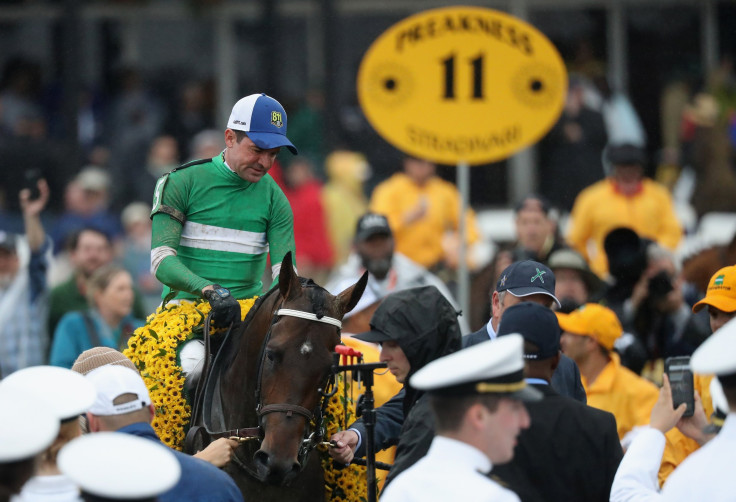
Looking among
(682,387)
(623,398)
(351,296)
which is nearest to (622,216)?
(623,398)

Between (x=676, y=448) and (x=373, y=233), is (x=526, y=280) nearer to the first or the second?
(x=676, y=448)

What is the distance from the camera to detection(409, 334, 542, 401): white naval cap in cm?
396

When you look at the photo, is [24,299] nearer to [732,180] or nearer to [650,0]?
[732,180]

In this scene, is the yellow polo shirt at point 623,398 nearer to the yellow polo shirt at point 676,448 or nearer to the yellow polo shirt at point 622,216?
the yellow polo shirt at point 676,448

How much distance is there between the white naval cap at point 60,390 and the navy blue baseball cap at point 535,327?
161cm

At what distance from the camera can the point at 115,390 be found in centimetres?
459

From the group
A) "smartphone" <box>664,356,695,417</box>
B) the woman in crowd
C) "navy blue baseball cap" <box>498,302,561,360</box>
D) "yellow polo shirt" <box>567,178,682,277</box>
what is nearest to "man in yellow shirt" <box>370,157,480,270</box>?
"yellow polo shirt" <box>567,178,682,277</box>

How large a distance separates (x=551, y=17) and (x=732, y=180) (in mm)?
3575

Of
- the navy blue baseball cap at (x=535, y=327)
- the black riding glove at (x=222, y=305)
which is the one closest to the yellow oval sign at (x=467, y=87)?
the black riding glove at (x=222, y=305)

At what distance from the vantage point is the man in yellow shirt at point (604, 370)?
779 centimetres

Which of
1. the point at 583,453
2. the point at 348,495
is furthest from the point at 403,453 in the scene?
the point at 348,495

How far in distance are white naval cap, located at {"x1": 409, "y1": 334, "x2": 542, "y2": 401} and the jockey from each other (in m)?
2.50

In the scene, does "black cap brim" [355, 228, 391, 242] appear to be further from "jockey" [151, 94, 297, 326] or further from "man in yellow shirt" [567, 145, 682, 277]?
"jockey" [151, 94, 297, 326]

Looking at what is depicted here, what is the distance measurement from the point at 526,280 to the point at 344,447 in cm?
Answer: 117
